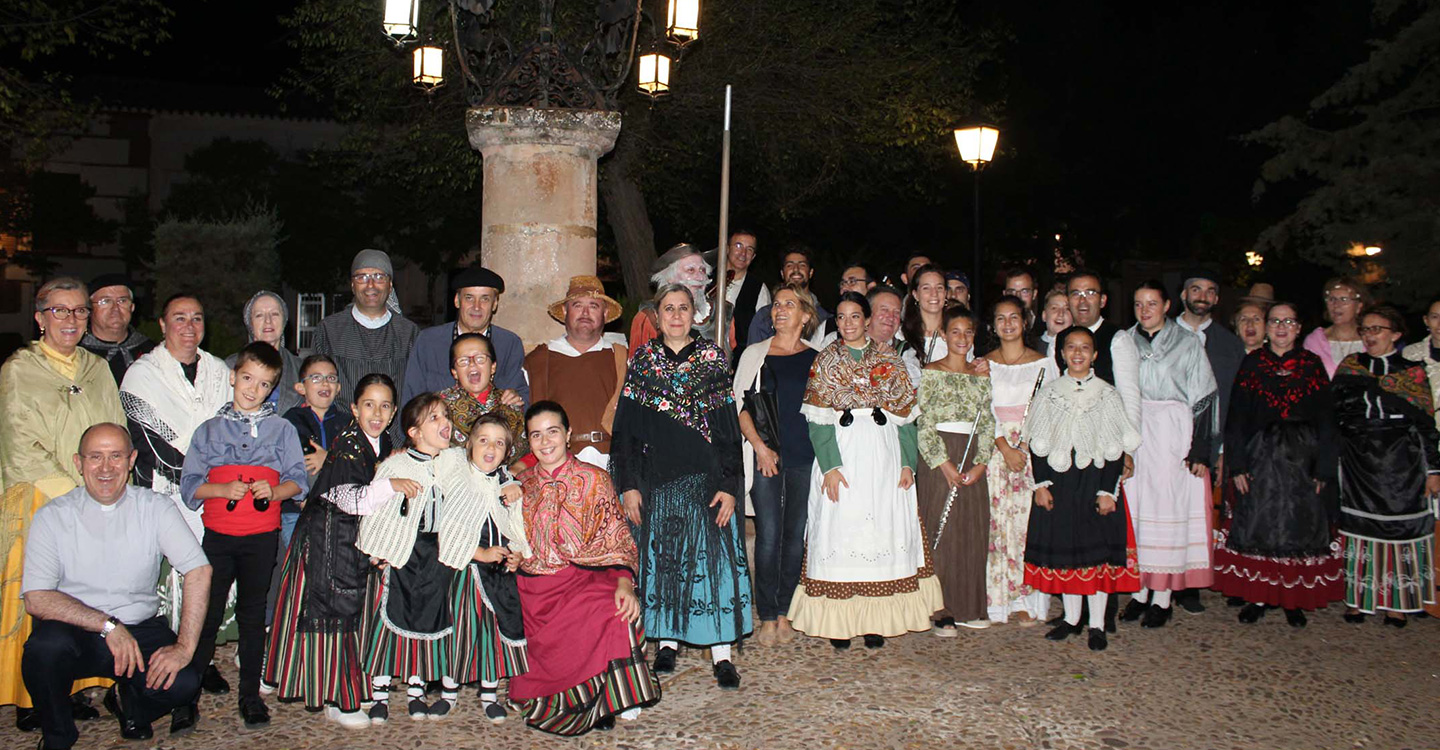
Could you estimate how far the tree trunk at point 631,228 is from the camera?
1371cm

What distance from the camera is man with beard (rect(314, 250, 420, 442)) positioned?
5.11 metres

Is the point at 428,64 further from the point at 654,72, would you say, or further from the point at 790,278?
the point at 790,278

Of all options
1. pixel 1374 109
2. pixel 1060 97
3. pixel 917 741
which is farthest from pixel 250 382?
pixel 1060 97

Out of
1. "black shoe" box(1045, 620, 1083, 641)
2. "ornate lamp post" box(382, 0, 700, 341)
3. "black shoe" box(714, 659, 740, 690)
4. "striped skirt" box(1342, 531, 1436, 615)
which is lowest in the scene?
"black shoe" box(714, 659, 740, 690)

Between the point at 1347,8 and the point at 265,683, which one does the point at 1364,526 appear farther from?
the point at 1347,8

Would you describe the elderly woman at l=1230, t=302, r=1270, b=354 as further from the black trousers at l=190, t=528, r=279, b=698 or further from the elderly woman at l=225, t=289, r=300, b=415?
the black trousers at l=190, t=528, r=279, b=698

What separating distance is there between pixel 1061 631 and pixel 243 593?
3894mm

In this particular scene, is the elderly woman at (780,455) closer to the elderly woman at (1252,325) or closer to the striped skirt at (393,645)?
the striped skirt at (393,645)

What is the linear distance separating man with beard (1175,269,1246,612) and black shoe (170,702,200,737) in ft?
16.9

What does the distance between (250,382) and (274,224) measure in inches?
811

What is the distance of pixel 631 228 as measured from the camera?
1394 cm

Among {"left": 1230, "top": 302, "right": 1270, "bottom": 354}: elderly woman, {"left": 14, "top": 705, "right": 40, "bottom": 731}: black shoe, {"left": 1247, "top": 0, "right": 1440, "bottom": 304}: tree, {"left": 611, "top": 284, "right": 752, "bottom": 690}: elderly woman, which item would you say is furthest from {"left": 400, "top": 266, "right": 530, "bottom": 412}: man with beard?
{"left": 1247, "top": 0, "right": 1440, "bottom": 304}: tree

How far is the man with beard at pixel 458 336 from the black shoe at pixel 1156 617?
3.56 m

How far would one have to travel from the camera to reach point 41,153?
11016 mm
